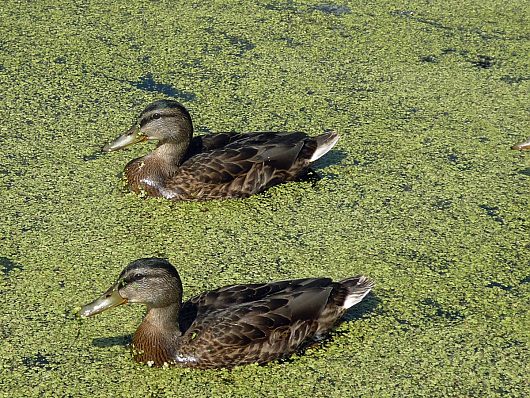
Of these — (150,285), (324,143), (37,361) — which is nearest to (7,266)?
(37,361)

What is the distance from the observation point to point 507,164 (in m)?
6.97

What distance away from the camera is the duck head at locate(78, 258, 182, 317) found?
4922 millimetres

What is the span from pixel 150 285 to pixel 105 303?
26 centimetres

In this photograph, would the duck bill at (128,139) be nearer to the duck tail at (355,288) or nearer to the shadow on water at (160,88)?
the shadow on water at (160,88)

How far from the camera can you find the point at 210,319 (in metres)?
5.01

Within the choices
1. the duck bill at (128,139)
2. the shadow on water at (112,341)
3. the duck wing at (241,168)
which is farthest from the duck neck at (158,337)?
the duck bill at (128,139)

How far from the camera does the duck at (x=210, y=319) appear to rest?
16.2 ft

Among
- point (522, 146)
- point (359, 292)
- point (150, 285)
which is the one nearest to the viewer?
point (150, 285)

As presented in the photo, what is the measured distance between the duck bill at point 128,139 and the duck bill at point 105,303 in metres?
1.76

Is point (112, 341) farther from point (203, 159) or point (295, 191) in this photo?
point (295, 191)

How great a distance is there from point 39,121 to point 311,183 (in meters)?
1.87

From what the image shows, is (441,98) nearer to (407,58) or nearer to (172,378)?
(407,58)

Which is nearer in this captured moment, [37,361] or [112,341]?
[37,361]

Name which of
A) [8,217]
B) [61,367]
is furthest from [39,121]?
[61,367]
